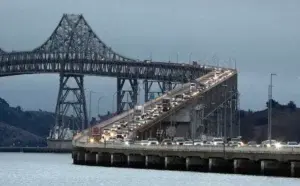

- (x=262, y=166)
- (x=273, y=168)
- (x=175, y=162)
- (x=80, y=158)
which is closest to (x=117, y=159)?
(x=80, y=158)

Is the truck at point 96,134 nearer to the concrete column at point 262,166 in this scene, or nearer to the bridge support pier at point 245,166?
the bridge support pier at point 245,166

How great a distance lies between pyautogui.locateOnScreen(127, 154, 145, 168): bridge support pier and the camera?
157750mm

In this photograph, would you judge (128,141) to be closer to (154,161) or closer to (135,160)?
(135,160)

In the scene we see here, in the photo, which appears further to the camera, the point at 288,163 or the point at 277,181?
the point at 288,163

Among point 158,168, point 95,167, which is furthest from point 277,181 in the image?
point 95,167

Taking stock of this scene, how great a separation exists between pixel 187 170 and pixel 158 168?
5.18m

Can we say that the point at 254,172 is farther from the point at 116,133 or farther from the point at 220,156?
the point at 116,133

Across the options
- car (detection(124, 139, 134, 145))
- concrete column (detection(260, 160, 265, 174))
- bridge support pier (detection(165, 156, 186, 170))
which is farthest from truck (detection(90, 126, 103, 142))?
concrete column (detection(260, 160, 265, 174))

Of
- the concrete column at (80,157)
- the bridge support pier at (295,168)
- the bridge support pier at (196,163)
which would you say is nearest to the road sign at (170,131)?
the concrete column at (80,157)

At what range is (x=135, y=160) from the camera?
520 ft

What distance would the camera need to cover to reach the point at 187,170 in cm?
15000

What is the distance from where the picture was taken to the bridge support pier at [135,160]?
518ft

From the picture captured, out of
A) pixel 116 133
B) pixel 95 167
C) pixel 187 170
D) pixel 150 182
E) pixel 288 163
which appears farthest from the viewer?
pixel 116 133

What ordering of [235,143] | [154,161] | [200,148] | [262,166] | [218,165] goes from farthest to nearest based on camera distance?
[235,143] < [154,161] < [200,148] < [218,165] < [262,166]
